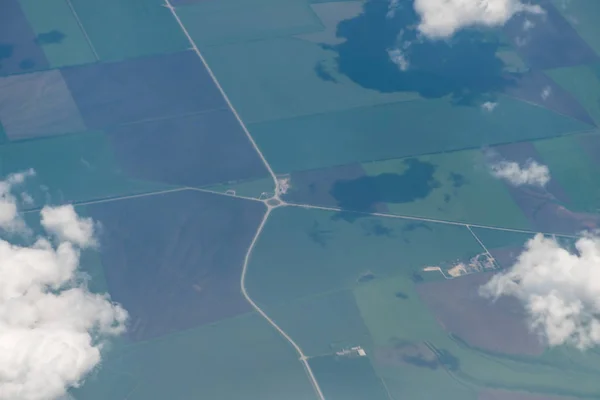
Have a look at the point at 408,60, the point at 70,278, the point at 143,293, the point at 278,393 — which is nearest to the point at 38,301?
the point at 70,278

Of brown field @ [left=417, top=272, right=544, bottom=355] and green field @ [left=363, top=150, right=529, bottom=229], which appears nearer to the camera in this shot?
brown field @ [left=417, top=272, right=544, bottom=355]

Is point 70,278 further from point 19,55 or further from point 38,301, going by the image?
point 19,55

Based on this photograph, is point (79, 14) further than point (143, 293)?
Yes

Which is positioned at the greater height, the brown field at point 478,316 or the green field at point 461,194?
the green field at point 461,194

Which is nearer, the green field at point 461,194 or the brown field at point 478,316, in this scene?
the brown field at point 478,316

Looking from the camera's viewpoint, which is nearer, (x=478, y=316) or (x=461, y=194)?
(x=478, y=316)

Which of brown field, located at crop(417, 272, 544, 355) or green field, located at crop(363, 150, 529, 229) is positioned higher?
green field, located at crop(363, 150, 529, 229)

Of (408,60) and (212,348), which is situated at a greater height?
(408,60)

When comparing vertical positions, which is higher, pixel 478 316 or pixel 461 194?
pixel 461 194
